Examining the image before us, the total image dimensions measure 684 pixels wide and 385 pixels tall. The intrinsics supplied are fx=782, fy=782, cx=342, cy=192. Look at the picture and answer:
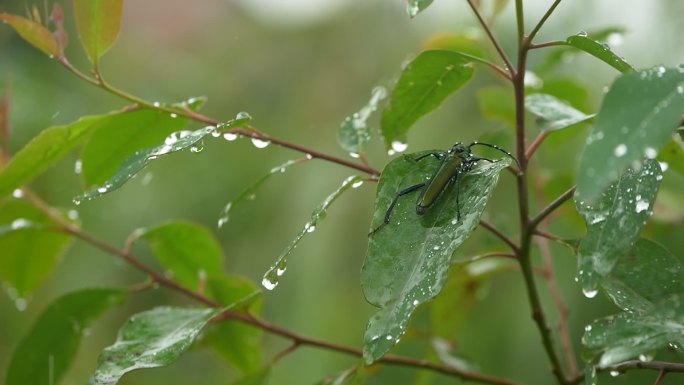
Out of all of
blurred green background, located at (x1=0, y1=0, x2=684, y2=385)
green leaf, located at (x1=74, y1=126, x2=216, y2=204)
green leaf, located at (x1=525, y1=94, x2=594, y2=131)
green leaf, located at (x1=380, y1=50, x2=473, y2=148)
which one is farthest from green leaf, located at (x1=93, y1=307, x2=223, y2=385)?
blurred green background, located at (x1=0, y1=0, x2=684, y2=385)

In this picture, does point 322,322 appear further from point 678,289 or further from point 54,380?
point 678,289

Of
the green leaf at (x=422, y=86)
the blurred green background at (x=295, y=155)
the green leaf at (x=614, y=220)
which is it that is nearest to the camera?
the green leaf at (x=614, y=220)

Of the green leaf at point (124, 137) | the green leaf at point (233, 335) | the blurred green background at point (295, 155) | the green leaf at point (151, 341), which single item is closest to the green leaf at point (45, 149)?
the green leaf at point (124, 137)

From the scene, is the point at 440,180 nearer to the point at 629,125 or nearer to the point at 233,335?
the point at 629,125

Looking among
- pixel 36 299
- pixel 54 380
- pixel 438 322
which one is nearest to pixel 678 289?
pixel 438 322

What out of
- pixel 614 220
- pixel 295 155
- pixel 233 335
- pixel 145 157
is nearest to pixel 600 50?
pixel 614 220

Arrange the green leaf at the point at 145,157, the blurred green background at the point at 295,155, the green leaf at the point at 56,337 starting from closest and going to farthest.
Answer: the green leaf at the point at 145,157, the green leaf at the point at 56,337, the blurred green background at the point at 295,155

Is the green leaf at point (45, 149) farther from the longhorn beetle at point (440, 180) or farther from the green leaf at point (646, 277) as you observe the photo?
the green leaf at point (646, 277)
